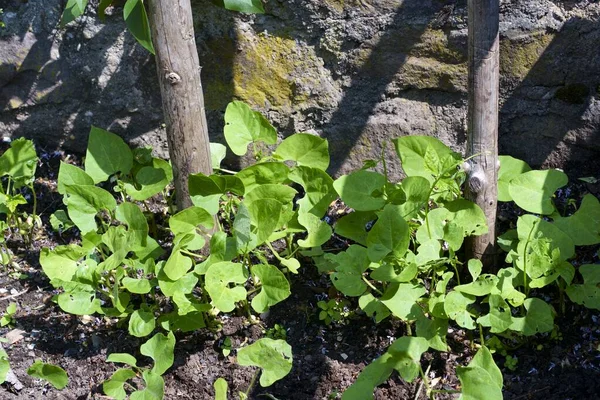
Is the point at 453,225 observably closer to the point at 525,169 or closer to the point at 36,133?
the point at 525,169

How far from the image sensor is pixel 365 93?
263 cm

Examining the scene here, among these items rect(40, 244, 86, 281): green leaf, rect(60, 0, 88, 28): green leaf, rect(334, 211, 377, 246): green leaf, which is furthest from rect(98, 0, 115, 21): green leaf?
rect(334, 211, 377, 246): green leaf

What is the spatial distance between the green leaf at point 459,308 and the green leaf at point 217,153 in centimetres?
89

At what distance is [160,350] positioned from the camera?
2.15 meters

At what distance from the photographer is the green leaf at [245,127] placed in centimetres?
246

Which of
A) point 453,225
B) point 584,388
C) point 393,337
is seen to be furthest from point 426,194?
point 584,388

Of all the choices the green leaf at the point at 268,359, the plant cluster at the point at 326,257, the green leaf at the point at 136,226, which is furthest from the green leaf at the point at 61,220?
the green leaf at the point at 268,359

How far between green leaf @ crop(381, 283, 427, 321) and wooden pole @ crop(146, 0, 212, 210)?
69cm

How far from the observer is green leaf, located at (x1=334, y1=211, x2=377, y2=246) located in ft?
7.75

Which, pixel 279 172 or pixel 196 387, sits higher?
pixel 279 172

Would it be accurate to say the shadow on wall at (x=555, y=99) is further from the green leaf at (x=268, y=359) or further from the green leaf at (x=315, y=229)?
the green leaf at (x=268, y=359)

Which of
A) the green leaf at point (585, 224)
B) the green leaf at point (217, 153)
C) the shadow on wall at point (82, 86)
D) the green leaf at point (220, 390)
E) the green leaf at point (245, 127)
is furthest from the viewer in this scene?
the shadow on wall at point (82, 86)

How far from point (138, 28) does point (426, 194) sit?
3.17 ft

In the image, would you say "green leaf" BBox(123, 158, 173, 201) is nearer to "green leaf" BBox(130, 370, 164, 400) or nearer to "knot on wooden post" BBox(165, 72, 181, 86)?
"knot on wooden post" BBox(165, 72, 181, 86)
